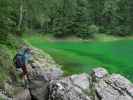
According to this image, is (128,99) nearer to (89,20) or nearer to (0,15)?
(0,15)

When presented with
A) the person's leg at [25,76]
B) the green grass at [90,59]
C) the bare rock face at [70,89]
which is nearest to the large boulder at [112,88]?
the bare rock face at [70,89]

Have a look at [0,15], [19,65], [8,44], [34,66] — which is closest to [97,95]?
[19,65]

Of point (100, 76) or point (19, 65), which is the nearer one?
point (100, 76)

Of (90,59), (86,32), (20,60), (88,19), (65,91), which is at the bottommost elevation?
(86,32)

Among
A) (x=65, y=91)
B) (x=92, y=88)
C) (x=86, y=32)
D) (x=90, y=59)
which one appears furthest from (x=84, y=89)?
(x=86, y=32)

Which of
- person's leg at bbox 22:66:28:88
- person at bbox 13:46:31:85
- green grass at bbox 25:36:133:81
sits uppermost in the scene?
person at bbox 13:46:31:85

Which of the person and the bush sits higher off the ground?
the person

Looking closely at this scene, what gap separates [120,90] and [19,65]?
5915mm

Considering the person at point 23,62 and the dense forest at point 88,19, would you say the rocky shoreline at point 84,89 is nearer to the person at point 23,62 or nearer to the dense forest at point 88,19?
the person at point 23,62

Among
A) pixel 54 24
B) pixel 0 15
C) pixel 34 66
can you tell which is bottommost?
pixel 54 24

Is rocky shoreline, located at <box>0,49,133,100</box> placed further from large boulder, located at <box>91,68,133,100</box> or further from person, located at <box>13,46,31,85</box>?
person, located at <box>13,46,31,85</box>

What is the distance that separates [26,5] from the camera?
30047mm

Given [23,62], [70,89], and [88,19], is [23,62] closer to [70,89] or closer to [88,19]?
[70,89]

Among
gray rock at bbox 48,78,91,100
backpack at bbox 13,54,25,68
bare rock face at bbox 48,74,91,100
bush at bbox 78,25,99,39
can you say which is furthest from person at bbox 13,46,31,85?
bush at bbox 78,25,99,39
